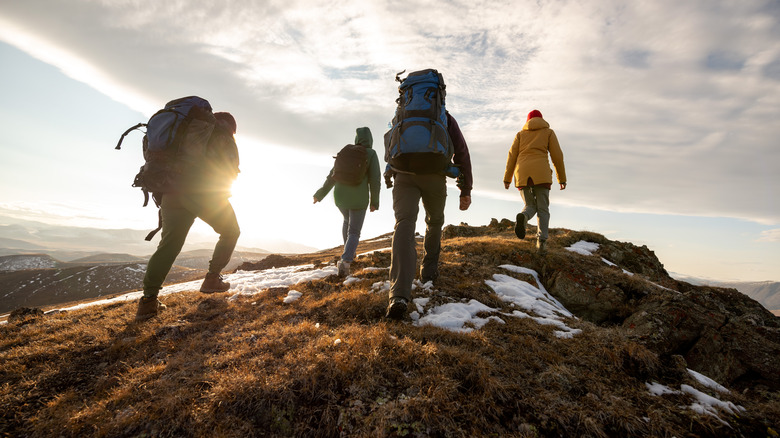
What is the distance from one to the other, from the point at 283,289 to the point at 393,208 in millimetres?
3975

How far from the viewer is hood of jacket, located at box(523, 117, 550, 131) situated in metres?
8.63

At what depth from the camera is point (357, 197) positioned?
7844 millimetres

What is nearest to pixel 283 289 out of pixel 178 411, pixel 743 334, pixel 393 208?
pixel 393 208

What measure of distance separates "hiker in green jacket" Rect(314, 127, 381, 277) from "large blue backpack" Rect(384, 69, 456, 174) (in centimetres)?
309

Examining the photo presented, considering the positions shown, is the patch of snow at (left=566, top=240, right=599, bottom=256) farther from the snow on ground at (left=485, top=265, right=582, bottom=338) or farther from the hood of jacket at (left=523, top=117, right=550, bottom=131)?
the hood of jacket at (left=523, top=117, right=550, bottom=131)

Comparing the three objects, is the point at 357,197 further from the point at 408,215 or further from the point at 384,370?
the point at 384,370

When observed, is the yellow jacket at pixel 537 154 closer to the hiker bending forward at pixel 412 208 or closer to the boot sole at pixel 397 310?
the hiker bending forward at pixel 412 208

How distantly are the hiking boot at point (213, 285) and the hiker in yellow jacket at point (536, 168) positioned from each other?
790 centimetres

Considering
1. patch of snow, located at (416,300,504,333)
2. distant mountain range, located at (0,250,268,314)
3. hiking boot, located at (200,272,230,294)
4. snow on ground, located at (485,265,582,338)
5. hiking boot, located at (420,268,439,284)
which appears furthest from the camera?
distant mountain range, located at (0,250,268,314)

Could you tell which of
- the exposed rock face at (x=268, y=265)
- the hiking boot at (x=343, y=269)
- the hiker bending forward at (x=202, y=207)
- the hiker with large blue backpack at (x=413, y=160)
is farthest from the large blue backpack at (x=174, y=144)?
the exposed rock face at (x=268, y=265)

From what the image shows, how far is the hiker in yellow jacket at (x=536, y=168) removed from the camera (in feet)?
27.8

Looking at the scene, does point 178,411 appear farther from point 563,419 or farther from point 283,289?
point 283,289

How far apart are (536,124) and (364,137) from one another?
4.78 meters

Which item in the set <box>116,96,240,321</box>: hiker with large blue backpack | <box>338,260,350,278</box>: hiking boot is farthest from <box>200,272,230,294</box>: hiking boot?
<box>338,260,350,278</box>: hiking boot
